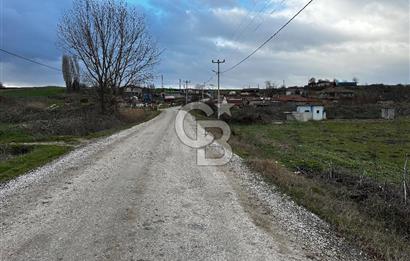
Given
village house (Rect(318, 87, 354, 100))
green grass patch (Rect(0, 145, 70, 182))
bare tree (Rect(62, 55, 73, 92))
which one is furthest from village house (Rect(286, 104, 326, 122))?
green grass patch (Rect(0, 145, 70, 182))

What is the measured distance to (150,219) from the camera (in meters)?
6.91

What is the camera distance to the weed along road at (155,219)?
216 inches

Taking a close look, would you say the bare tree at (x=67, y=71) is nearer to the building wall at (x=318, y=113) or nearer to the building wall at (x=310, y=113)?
the building wall at (x=310, y=113)

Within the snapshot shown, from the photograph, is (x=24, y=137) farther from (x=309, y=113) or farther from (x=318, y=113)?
(x=318, y=113)

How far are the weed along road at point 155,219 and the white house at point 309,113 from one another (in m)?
58.3

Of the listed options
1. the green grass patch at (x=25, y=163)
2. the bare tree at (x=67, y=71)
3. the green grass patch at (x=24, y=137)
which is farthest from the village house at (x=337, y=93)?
the green grass patch at (x=25, y=163)

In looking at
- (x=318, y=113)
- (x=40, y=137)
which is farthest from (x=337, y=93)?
(x=40, y=137)

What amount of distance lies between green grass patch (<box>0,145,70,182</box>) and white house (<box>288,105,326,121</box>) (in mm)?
55481

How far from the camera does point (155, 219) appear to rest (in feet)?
22.7

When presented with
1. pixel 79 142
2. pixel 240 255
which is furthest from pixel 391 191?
pixel 79 142

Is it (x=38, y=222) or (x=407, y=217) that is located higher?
(x=38, y=222)

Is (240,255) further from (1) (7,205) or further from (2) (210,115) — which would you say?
(2) (210,115)

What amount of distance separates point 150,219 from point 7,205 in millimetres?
2957

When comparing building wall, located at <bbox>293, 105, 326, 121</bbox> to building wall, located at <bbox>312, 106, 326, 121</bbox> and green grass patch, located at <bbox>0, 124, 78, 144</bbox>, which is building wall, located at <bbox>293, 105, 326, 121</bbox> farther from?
green grass patch, located at <bbox>0, 124, 78, 144</bbox>
